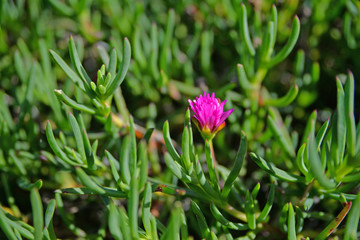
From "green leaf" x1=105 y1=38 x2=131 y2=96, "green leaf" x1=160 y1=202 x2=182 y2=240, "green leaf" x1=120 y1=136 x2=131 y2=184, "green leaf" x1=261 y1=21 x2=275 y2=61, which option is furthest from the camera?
"green leaf" x1=261 y1=21 x2=275 y2=61

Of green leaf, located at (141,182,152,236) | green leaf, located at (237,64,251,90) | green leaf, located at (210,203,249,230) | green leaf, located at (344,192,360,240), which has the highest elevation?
green leaf, located at (237,64,251,90)

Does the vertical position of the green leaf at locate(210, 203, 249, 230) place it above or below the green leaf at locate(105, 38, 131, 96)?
below

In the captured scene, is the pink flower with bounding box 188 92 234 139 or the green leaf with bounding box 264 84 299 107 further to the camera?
the green leaf with bounding box 264 84 299 107

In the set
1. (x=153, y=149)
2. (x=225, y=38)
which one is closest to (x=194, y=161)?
(x=153, y=149)

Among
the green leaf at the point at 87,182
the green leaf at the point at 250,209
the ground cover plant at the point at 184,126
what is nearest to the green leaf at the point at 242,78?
the ground cover plant at the point at 184,126

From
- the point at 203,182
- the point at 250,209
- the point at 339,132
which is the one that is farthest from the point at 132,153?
the point at 339,132

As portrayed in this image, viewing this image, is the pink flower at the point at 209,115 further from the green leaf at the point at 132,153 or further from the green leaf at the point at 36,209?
the green leaf at the point at 36,209

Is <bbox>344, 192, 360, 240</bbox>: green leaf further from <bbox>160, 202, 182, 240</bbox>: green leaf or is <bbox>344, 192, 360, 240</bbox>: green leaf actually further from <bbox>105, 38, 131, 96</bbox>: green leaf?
<bbox>105, 38, 131, 96</bbox>: green leaf

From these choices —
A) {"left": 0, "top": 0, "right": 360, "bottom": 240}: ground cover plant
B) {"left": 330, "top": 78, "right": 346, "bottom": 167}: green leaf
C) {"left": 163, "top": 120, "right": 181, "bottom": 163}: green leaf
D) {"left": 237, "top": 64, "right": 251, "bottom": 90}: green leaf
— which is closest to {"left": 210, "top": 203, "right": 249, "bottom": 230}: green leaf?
{"left": 0, "top": 0, "right": 360, "bottom": 240}: ground cover plant

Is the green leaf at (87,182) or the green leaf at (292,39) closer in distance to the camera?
the green leaf at (87,182)

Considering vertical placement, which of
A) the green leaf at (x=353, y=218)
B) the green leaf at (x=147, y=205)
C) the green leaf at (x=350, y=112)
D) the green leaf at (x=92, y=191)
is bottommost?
the green leaf at (x=92, y=191)
